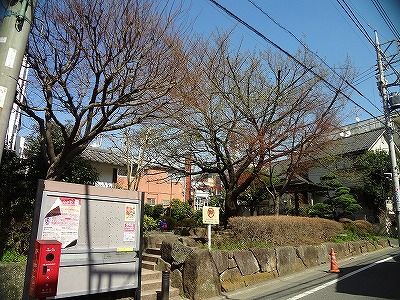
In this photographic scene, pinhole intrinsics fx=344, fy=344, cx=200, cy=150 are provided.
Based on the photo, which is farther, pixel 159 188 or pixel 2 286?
pixel 159 188

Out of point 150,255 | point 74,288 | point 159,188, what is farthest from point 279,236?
point 159,188

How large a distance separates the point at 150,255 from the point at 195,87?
5.67 metres

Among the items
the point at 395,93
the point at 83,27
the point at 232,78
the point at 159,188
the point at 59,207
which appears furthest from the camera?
the point at 159,188

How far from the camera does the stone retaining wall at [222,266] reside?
25.0ft

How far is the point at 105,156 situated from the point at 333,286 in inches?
766

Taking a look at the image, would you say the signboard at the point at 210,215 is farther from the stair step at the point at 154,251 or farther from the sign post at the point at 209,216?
the stair step at the point at 154,251

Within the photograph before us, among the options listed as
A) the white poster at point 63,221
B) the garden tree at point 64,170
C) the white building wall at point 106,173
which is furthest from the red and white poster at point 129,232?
the white building wall at point 106,173

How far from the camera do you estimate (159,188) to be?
35.8 m

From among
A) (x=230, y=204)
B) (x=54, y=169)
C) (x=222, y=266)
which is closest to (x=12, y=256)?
(x=54, y=169)

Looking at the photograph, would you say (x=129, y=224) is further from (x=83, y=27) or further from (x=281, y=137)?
(x=281, y=137)

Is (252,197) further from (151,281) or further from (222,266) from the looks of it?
(151,281)

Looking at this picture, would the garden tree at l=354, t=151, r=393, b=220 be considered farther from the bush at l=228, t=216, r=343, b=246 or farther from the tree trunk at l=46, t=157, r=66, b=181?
the tree trunk at l=46, t=157, r=66, b=181

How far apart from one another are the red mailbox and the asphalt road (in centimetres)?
464

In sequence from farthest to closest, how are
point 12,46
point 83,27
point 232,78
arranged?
point 232,78 < point 83,27 < point 12,46
